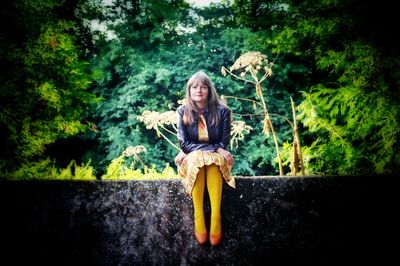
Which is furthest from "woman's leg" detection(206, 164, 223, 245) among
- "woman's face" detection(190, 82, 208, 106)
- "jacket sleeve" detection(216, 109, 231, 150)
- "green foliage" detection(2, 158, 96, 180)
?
"green foliage" detection(2, 158, 96, 180)

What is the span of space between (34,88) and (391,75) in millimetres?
5227

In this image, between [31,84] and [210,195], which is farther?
[31,84]

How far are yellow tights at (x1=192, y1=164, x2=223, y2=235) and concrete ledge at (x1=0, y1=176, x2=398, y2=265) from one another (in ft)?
0.67

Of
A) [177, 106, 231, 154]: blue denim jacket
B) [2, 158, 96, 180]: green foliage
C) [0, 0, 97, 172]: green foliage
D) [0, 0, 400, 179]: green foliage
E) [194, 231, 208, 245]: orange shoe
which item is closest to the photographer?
[194, 231, 208, 245]: orange shoe

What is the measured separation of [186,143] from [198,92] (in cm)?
A: 50

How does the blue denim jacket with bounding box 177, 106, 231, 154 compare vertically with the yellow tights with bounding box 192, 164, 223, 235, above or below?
above

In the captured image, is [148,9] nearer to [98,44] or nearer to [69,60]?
[98,44]

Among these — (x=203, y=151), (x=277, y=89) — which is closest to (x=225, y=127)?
(x=203, y=151)

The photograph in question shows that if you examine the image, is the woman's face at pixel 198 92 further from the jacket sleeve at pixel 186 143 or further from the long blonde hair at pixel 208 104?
the jacket sleeve at pixel 186 143

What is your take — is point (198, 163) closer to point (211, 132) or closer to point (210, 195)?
point (210, 195)

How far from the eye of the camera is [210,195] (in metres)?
2.51

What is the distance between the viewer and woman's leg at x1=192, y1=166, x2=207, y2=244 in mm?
2484

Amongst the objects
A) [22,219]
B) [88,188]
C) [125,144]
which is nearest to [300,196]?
[88,188]

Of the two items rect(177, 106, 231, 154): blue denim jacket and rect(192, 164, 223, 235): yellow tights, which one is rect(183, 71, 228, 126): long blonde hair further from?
rect(192, 164, 223, 235): yellow tights
